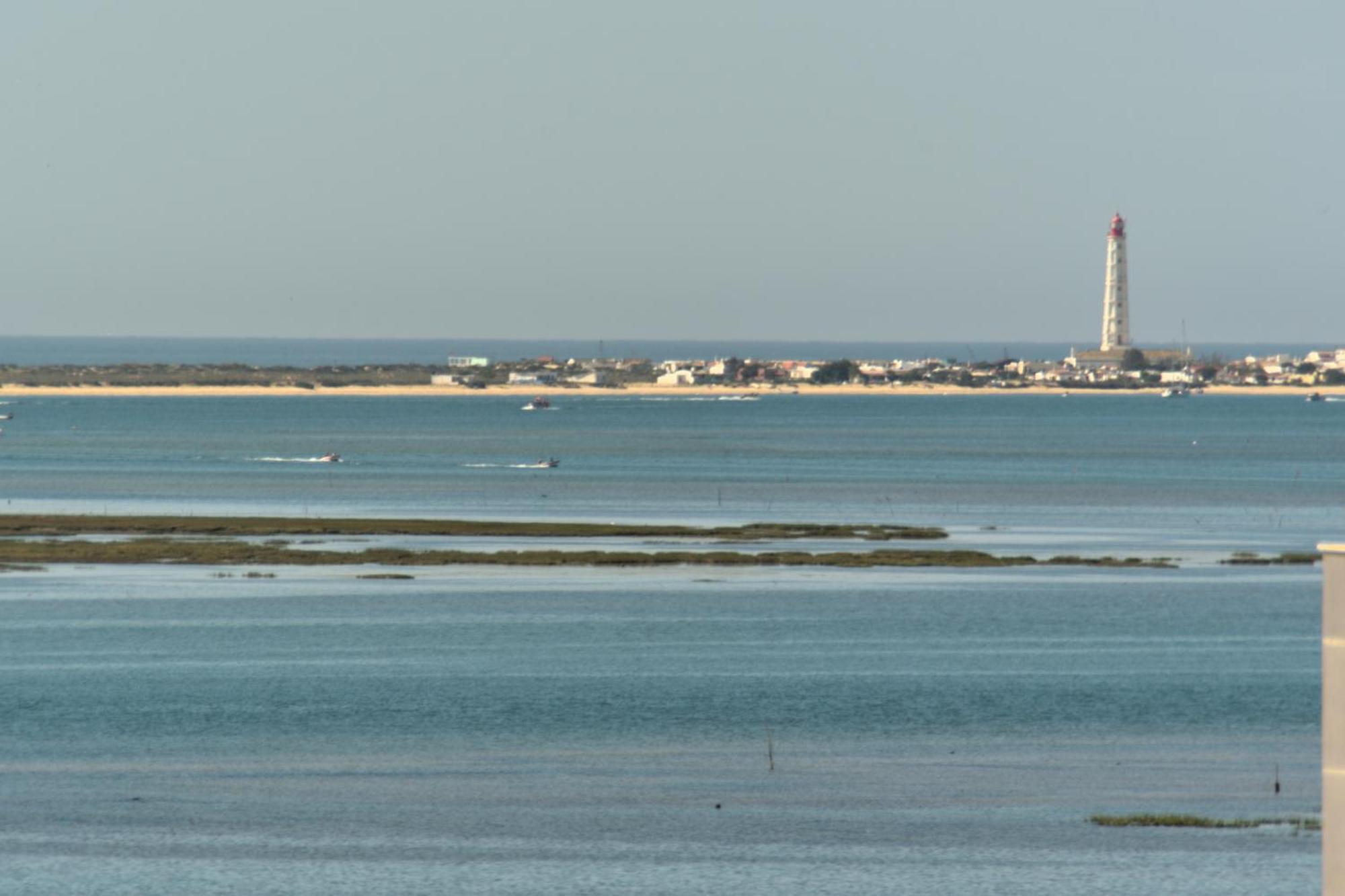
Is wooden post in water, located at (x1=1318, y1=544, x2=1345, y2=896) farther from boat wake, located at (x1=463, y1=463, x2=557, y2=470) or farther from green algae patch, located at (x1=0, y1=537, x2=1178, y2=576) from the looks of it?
boat wake, located at (x1=463, y1=463, x2=557, y2=470)

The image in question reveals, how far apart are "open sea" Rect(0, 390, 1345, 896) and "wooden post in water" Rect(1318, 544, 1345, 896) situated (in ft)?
43.0

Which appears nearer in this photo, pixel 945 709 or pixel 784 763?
pixel 784 763

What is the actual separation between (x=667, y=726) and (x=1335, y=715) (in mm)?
26511

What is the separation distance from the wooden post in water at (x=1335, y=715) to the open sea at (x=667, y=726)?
13.1m

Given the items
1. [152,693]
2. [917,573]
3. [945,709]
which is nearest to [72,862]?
[152,693]

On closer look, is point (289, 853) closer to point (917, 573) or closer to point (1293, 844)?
point (1293, 844)

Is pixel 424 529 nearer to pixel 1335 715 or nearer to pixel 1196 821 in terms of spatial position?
pixel 1196 821

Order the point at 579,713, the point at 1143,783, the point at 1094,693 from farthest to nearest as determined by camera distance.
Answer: the point at 1094,693 → the point at 579,713 → the point at 1143,783

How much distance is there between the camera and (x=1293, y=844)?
28219 mm

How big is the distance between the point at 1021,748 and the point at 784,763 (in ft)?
15.3

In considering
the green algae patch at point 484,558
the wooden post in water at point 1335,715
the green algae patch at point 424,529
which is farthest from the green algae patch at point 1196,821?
the green algae patch at point 424,529

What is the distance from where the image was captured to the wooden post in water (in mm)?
12375

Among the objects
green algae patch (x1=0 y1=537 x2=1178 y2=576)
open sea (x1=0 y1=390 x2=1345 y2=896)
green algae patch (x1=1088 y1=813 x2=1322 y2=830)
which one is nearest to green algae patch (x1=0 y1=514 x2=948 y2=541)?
open sea (x1=0 y1=390 x2=1345 y2=896)

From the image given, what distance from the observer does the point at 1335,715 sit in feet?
42.0
